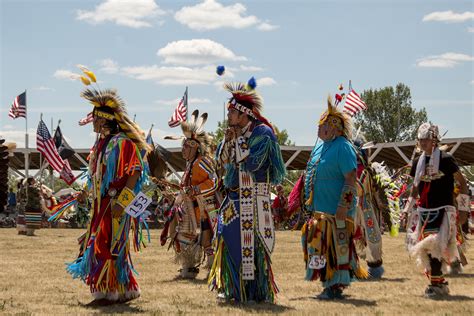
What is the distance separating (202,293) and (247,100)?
6.57ft

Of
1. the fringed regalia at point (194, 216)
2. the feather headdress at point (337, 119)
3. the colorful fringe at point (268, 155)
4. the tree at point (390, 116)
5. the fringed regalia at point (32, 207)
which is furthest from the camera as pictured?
the tree at point (390, 116)

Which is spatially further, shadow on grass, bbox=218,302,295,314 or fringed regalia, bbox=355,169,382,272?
fringed regalia, bbox=355,169,382,272

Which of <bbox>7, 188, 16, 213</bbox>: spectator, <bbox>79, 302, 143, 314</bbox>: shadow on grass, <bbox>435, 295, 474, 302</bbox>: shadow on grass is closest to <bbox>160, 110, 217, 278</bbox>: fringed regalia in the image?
<bbox>79, 302, 143, 314</bbox>: shadow on grass

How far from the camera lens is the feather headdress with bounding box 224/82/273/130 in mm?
6754

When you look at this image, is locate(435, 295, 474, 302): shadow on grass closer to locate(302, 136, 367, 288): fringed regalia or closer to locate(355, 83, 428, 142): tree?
locate(302, 136, 367, 288): fringed regalia

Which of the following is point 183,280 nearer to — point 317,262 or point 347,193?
point 317,262

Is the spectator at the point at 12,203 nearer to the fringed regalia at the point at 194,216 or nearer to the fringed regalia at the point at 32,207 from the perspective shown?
the fringed regalia at the point at 32,207

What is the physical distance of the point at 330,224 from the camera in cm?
696

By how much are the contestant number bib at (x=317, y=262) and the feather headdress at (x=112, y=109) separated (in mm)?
1717

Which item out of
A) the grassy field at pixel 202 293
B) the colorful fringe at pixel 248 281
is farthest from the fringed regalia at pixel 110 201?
the colorful fringe at pixel 248 281

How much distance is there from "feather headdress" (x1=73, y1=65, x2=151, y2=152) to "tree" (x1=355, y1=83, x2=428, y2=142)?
62.6 m

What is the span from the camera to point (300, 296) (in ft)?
24.1

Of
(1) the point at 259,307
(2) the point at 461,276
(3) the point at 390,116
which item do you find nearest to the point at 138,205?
(1) the point at 259,307

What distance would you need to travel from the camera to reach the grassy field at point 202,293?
21.1 feet
